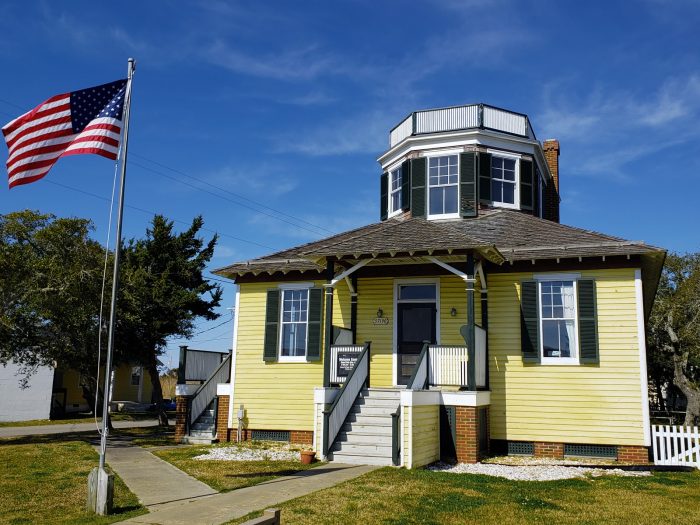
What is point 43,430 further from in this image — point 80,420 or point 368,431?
point 368,431

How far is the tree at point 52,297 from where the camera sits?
55.0 ft

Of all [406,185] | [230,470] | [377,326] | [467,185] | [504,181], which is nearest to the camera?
[230,470]

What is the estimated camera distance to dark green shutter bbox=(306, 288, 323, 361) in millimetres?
16734

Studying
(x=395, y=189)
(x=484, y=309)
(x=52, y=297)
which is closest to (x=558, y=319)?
(x=484, y=309)

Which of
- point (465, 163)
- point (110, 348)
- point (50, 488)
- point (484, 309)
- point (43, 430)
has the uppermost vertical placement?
point (465, 163)

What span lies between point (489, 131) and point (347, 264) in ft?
20.7

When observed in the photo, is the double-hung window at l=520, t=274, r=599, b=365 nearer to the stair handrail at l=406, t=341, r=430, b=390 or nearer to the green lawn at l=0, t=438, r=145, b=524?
the stair handrail at l=406, t=341, r=430, b=390

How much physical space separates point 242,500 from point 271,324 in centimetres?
878

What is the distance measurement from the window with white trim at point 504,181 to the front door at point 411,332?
181 inches

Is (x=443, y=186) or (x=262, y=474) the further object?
(x=443, y=186)

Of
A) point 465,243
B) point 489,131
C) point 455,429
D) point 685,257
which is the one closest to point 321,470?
point 455,429

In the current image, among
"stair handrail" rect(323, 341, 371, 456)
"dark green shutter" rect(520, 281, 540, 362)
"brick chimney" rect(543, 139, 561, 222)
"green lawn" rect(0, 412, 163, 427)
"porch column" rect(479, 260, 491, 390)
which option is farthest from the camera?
"green lawn" rect(0, 412, 163, 427)

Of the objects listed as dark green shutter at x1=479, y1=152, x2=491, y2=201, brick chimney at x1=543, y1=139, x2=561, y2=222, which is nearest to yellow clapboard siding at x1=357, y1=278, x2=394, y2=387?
dark green shutter at x1=479, y1=152, x2=491, y2=201

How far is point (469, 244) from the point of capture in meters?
13.7
